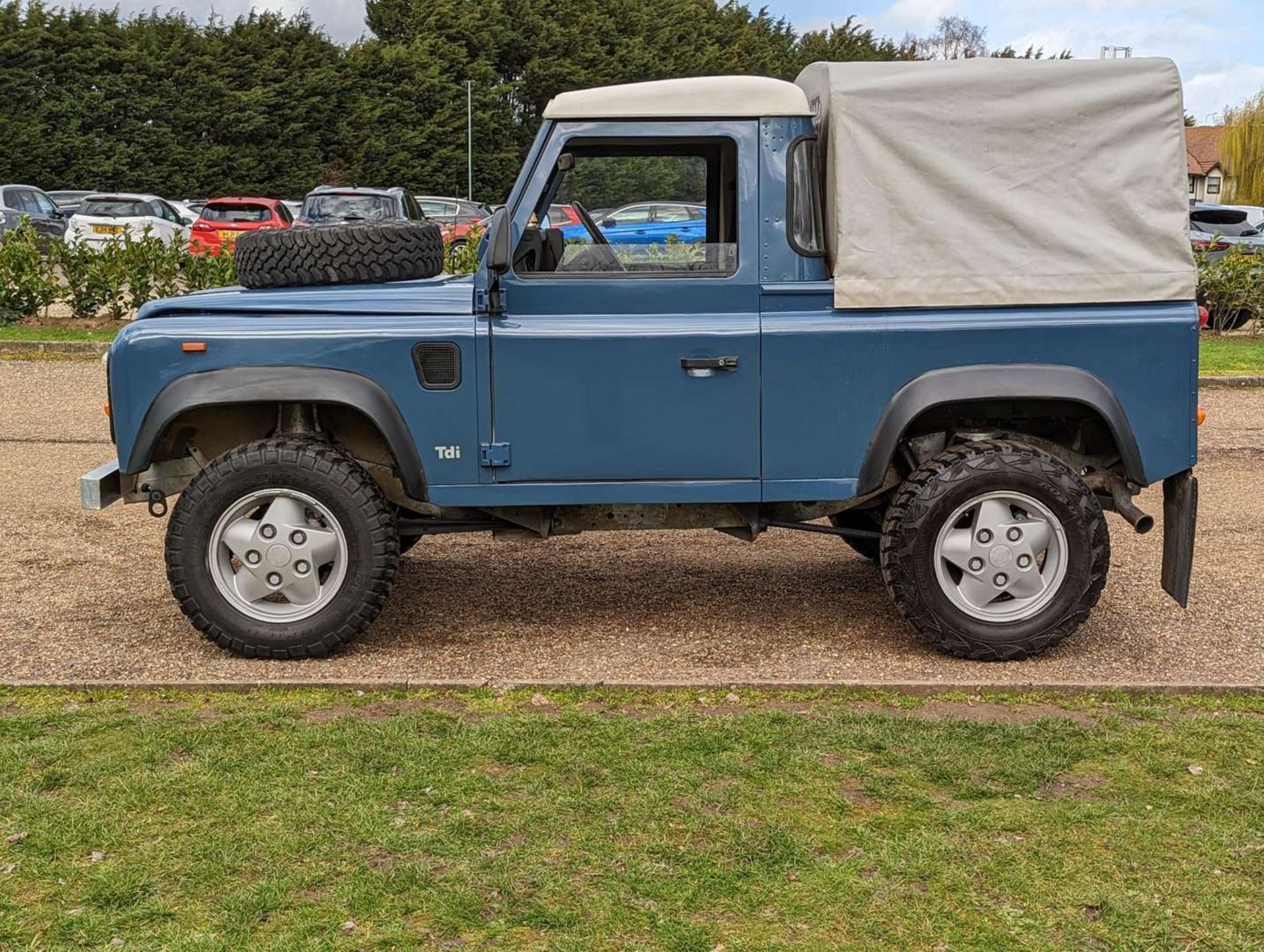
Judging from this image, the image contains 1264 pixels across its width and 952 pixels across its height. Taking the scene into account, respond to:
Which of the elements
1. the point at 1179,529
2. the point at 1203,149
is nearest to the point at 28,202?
the point at 1179,529

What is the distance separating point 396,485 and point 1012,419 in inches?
102

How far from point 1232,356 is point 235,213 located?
58.7ft

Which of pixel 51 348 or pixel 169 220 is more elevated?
pixel 169 220

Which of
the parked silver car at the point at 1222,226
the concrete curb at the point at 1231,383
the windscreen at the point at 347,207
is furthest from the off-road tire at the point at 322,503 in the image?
the parked silver car at the point at 1222,226

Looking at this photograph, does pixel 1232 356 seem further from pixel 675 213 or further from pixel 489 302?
pixel 489 302

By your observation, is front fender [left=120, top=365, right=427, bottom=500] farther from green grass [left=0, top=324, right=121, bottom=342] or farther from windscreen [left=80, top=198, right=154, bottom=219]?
windscreen [left=80, top=198, right=154, bottom=219]

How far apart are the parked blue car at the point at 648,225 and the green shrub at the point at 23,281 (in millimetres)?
13152

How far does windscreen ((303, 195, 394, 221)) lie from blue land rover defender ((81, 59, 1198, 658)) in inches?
742

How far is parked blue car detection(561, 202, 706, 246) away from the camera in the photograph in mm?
5680

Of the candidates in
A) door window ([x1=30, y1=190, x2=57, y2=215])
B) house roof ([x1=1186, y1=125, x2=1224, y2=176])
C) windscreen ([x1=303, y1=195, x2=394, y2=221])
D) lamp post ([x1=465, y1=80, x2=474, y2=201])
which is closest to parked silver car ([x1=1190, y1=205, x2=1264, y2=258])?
windscreen ([x1=303, y1=195, x2=394, y2=221])

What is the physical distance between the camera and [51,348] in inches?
597

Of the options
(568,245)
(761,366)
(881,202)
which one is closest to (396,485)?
(568,245)

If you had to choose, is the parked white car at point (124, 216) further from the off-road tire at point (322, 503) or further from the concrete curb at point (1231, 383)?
the off-road tire at point (322, 503)

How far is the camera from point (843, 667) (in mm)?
5699
